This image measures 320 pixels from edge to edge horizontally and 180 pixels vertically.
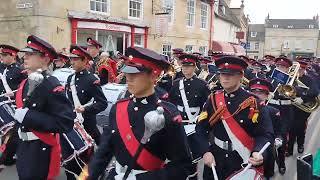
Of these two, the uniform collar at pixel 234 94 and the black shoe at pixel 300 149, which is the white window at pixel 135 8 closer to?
the black shoe at pixel 300 149

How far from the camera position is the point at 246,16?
180 feet

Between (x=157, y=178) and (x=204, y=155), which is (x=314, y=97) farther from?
(x=157, y=178)

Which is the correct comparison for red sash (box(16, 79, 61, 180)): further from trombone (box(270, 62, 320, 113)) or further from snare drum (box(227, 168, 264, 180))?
trombone (box(270, 62, 320, 113))

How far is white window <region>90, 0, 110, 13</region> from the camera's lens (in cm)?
1778

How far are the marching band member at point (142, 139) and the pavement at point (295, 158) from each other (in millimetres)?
3635

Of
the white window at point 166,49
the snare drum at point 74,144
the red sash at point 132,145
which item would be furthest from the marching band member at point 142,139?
the white window at point 166,49

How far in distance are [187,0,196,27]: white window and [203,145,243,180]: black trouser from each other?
73.3 ft

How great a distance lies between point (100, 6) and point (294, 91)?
39.9 ft

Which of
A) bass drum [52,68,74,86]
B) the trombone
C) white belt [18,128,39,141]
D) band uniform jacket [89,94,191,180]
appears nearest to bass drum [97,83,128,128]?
bass drum [52,68,74,86]

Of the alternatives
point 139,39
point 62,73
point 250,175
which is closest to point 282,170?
point 250,175

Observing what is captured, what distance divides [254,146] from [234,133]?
238 mm

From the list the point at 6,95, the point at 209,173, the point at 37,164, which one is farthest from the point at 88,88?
the point at 209,173

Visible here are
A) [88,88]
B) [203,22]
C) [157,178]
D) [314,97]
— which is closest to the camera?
[157,178]

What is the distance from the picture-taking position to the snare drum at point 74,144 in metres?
5.26
